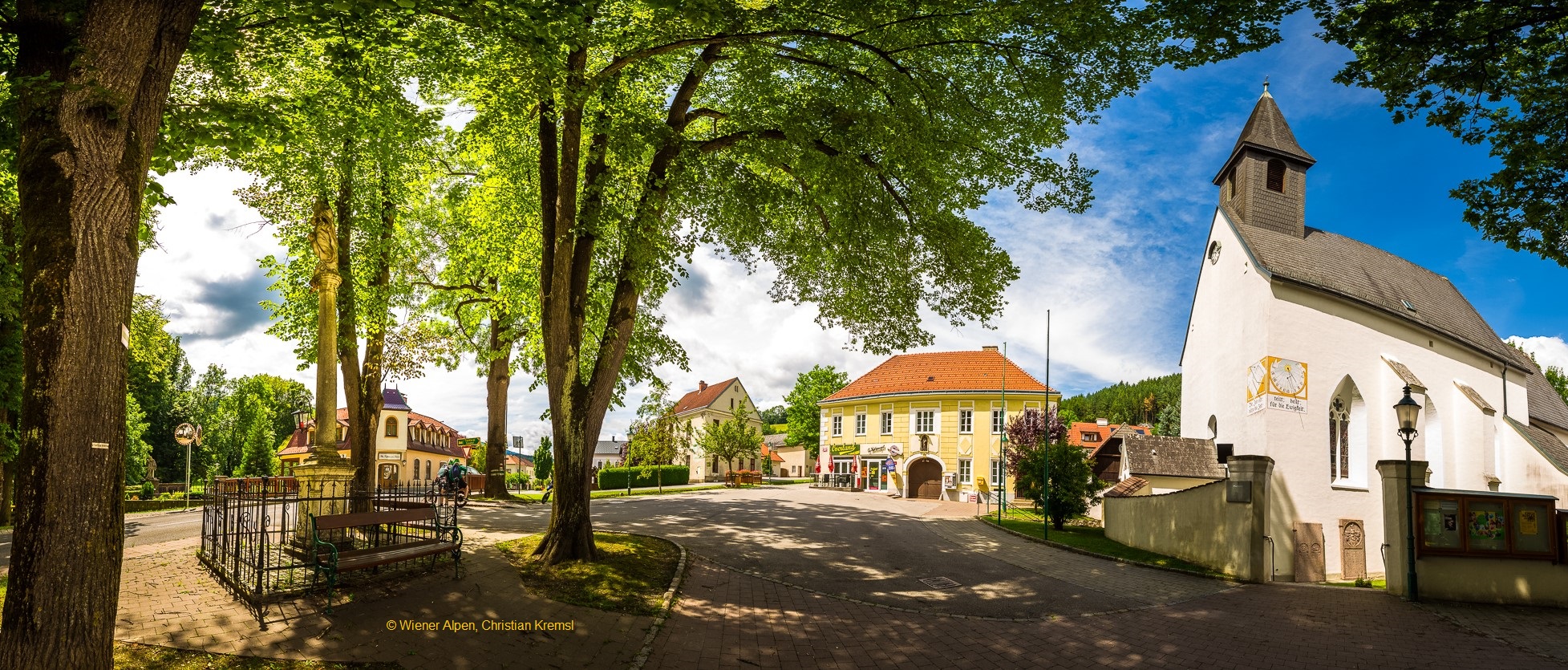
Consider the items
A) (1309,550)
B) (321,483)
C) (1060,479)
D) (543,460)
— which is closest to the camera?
(321,483)

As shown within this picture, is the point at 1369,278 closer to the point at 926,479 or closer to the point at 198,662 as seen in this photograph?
the point at 926,479

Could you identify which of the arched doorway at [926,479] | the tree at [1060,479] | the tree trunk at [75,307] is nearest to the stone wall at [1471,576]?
the tree at [1060,479]

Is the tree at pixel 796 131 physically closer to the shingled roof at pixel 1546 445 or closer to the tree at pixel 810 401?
the shingled roof at pixel 1546 445

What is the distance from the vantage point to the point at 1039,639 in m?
9.07

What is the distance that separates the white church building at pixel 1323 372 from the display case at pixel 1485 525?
758cm

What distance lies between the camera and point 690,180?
11.8m

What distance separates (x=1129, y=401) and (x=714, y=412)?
8751 centimetres

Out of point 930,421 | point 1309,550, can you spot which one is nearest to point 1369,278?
point 1309,550

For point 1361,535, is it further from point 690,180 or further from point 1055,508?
point 690,180

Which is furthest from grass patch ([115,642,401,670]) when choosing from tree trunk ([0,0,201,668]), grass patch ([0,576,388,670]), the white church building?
the white church building

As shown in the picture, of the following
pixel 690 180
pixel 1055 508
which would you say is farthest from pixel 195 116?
pixel 1055 508

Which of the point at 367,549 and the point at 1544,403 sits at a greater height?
the point at 1544,403

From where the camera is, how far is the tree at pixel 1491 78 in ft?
32.2

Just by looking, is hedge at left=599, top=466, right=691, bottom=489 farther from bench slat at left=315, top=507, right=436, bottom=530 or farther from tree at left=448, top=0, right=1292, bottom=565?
bench slat at left=315, top=507, right=436, bottom=530
